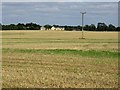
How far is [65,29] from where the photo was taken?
168625mm

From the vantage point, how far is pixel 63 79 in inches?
491

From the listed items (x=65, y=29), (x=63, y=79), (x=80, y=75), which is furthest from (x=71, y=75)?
(x=65, y=29)

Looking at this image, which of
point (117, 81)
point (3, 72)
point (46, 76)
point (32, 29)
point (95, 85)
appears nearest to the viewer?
point (95, 85)

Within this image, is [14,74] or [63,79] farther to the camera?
[14,74]

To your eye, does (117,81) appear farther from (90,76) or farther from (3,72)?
(3,72)

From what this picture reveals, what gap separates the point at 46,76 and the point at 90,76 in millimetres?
1571

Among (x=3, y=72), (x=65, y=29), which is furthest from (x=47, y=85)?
(x=65, y=29)

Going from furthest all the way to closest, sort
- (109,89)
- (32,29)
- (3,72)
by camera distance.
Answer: (32,29), (3,72), (109,89)

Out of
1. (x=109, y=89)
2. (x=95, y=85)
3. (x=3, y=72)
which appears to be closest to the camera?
(x=109, y=89)

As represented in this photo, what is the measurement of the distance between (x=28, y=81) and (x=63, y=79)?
1.28 m

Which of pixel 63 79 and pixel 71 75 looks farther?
pixel 71 75

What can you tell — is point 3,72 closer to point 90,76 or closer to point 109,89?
point 90,76

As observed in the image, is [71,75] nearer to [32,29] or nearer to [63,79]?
[63,79]

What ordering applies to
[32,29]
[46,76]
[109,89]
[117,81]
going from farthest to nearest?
1. [32,29]
2. [46,76]
3. [117,81]
4. [109,89]
